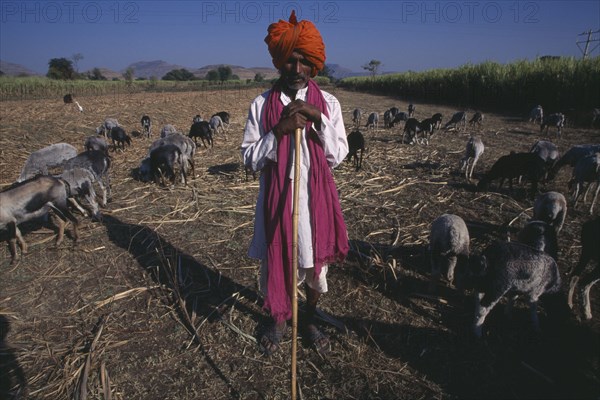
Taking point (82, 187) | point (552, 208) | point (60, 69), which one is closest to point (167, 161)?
point (82, 187)

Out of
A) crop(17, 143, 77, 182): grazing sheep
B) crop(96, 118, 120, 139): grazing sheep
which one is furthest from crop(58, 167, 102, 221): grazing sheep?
crop(96, 118, 120, 139): grazing sheep

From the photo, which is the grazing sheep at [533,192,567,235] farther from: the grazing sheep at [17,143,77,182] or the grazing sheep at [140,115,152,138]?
the grazing sheep at [140,115,152,138]

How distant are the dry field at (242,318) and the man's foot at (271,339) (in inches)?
4.5

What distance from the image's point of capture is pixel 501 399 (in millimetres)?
2656

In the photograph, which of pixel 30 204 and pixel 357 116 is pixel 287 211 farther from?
pixel 357 116

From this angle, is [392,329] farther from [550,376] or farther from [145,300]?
[145,300]

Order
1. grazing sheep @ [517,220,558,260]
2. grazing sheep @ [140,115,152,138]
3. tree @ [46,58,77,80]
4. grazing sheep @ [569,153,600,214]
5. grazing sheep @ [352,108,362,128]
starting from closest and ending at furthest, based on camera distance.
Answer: grazing sheep @ [517,220,558,260], grazing sheep @ [569,153,600,214], grazing sheep @ [140,115,152,138], grazing sheep @ [352,108,362,128], tree @ [46,58,77,80]

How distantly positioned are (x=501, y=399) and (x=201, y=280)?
3.66 meters

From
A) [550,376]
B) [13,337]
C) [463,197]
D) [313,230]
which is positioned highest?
[313,230]

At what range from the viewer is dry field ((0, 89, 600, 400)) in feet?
9.33

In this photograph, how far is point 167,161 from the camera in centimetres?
763

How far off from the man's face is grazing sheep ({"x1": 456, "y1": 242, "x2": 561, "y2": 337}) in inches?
101

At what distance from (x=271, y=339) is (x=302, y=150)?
2.04 metres

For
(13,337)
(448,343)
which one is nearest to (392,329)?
(448,343)
